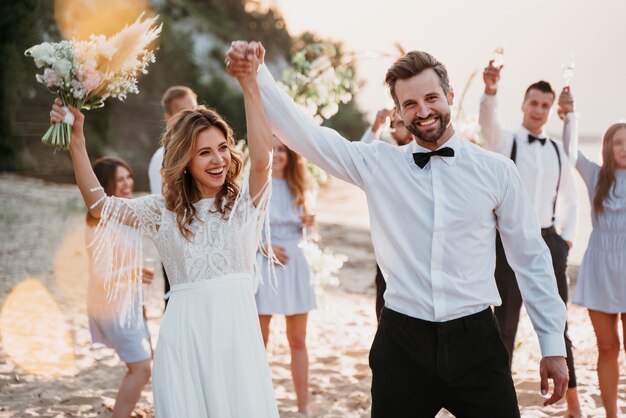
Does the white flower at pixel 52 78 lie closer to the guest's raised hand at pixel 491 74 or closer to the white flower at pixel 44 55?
the white flower at pixel 44 55

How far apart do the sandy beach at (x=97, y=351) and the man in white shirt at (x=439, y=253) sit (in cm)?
244

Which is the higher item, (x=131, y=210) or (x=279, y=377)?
(x=131, y=210)

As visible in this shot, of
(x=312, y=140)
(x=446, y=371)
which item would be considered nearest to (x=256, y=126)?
(x=312, y=140)

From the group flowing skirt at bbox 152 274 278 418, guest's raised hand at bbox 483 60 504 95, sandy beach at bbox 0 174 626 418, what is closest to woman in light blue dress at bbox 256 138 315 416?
sandy beach at bbox 0 174 626 418

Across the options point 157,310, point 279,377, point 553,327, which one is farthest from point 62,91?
point 157,310

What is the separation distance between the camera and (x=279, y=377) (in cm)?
568

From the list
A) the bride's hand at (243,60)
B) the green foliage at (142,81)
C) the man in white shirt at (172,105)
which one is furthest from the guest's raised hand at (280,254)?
the green foliage at (142,81)

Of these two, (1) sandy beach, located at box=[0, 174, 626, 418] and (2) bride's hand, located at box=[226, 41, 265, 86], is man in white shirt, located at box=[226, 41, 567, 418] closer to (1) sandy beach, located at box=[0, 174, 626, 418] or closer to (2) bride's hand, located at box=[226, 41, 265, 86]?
(2) bride's hand, located at box=[226, 41, 265, 86]

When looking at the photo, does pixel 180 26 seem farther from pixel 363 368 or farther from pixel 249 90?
pixel 249 90

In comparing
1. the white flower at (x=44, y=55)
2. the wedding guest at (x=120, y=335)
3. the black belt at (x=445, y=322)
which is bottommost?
the wedding guest at (x=120, y=335)

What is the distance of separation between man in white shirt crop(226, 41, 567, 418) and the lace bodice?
1.68 ft

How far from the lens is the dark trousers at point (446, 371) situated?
2432mm

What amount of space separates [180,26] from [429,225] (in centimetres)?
3242

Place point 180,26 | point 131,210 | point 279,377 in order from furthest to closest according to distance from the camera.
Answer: point 180,26, point 279,377, point 131,210
